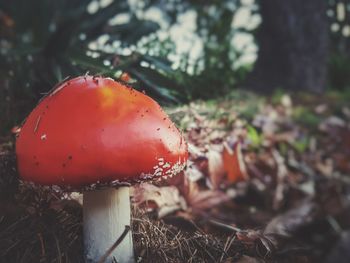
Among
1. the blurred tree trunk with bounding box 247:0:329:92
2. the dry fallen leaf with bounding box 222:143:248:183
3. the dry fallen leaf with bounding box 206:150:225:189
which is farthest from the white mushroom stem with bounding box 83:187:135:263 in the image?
the blurred tree trunk with bounding box 247:0:329:92

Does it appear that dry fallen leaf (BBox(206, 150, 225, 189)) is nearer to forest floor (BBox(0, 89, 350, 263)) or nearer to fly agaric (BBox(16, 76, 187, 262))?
forest floor (BBox(0, 89, 350, 263))

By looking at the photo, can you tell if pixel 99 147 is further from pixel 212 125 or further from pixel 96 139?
pixel 212 125

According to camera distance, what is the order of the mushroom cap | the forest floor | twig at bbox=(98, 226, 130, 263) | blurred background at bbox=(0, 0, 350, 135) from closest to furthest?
the mushroom cap, twig at bbox=(98, 226, 130, 263), the forest floor, blurred background at bbox=(0, 0, 350, 135)

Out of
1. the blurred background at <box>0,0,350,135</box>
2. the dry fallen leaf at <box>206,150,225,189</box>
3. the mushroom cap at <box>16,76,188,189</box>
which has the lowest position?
the dry fallen leaf at <box>206,150,225,189</box>

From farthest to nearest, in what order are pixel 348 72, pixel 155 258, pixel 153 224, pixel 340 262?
pixel 348 72 < pixel 153 224 < pixel 155 258 < pixel 340 262

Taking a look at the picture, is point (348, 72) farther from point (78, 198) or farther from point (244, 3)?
point (78, 198)

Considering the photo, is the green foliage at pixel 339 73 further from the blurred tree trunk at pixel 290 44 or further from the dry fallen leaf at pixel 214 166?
the dry fallen leaf at pixel 214 166

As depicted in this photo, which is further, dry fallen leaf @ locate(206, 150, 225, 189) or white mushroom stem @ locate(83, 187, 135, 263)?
dry fallen leaf @ locate(206, 150, 225, 189)

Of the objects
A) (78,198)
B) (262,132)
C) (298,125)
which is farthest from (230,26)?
(78,198)

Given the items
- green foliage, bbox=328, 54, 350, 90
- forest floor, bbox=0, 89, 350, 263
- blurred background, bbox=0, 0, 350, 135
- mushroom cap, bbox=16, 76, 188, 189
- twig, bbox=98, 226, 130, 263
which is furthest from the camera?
green foliage, bbox=328, 54, 350, 90
